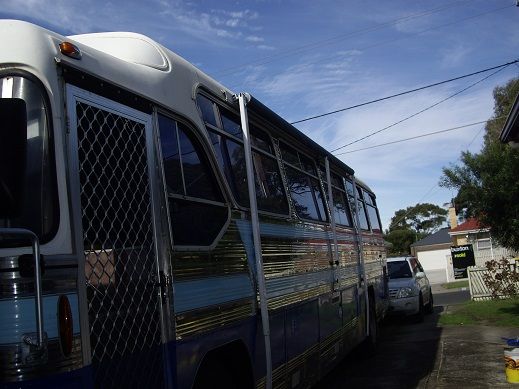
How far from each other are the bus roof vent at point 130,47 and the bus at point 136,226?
0.04 feet

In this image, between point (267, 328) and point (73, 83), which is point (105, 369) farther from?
point (267, 328)

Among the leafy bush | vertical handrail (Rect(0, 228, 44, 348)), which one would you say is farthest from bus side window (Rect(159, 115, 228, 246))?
the leafy bush

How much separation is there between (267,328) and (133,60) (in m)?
2.25

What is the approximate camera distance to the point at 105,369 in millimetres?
2766

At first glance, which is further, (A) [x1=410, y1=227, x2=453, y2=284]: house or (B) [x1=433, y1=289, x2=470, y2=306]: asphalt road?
(A) [x1=410, y1=227, x2=453, y2=284]: house

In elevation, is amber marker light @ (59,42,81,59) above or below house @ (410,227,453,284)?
above

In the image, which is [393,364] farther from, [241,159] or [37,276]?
[37,276]

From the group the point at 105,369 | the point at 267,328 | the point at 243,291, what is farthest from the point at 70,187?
the point at 267,328

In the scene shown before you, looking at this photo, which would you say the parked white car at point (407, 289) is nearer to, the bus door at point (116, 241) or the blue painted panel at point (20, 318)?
the bus door at point (116, 241)

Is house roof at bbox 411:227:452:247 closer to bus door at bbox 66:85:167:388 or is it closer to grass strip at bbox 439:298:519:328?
grass strip at bbox 439:298:519:328

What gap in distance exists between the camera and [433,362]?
28.9 ft

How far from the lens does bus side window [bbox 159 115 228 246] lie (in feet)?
11.8

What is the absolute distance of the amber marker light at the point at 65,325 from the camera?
8.14ft

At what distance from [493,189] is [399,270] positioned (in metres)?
3.97
